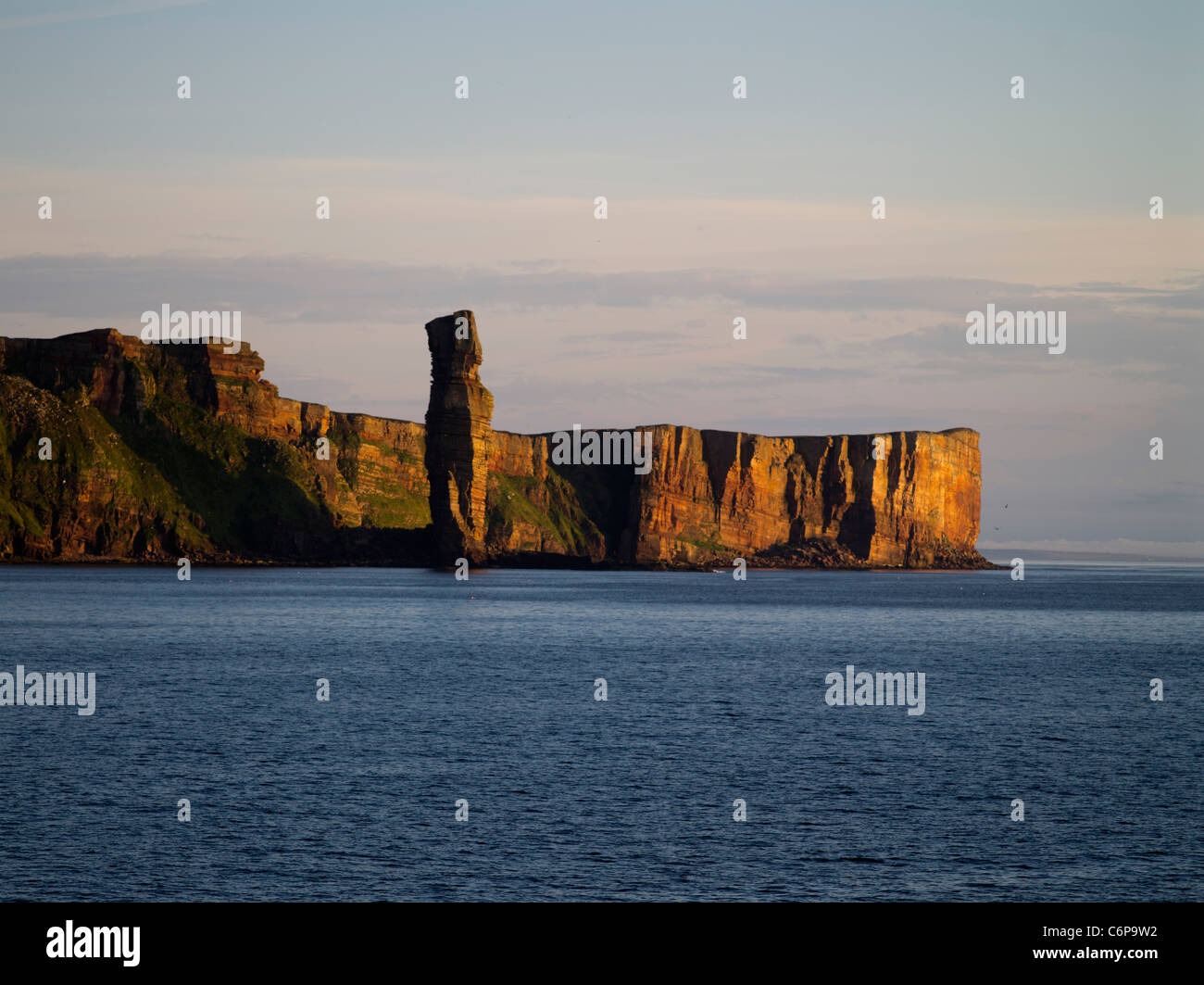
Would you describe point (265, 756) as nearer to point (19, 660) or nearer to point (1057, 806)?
point (1057, 806)

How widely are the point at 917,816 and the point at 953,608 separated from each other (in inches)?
5193

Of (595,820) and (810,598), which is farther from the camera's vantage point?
(810,598)

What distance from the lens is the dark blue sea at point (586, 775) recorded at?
30984mm

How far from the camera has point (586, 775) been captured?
43656mm

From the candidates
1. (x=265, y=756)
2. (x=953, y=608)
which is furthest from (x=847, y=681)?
(x=953, y=608)

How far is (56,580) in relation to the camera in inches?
7397

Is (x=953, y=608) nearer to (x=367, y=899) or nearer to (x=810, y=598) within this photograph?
(x=810, y=598)

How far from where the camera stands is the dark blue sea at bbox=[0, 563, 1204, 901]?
31.0m

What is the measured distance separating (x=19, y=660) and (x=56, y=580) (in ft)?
391
